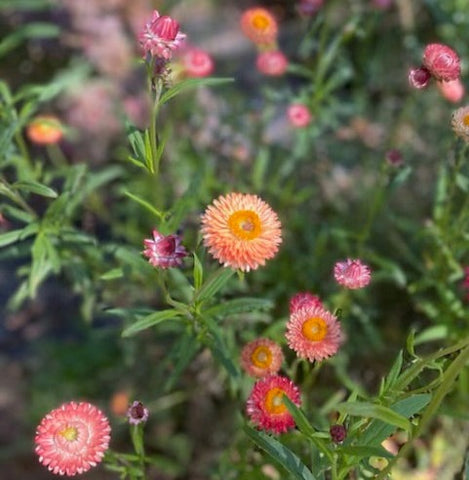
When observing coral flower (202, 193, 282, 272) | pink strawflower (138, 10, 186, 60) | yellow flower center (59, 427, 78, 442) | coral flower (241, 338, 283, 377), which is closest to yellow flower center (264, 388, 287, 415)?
coral flower (241, 338, 283, 377)

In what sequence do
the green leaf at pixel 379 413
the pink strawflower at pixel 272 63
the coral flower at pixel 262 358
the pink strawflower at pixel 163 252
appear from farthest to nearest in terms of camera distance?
the pink strawflower at pixel 272 63 → the coral flower at pixel 262 358 → the pink strawflower at pixel 163 252 → the green leaf at pixel 379 413

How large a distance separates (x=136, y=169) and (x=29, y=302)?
0.75 meters

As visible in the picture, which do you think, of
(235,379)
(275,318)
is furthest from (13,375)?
(235,379)

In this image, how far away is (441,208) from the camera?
7.75 ft

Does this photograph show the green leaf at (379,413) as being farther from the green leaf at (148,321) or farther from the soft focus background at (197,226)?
the soft focus background at (197,226)

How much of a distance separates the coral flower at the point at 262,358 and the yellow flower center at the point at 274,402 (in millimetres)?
122

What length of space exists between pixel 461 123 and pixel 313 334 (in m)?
0.61

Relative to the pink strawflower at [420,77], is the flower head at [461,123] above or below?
below

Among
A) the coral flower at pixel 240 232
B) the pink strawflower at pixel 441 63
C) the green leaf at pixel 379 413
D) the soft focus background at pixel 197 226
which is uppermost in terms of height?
the pink strawflower at pixel 441 63

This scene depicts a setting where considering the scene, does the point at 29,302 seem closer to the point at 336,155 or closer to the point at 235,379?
the point at 336,155

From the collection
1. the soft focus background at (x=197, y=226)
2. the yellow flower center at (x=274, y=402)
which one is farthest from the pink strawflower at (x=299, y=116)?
the yellow flower center at (x=274, y=402)

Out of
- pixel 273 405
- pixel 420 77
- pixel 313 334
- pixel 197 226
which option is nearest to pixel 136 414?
pixel 273 405

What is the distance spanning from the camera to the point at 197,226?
8.86 feet

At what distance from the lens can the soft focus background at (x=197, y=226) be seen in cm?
240
